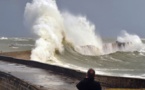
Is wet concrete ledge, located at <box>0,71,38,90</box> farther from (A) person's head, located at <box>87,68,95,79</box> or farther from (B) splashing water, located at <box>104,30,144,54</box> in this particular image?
(B) splashing water, located at <box>104,30,144,54</box>

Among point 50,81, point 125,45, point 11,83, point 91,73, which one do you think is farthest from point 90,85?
point 125,45

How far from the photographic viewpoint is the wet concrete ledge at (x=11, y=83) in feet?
32.2

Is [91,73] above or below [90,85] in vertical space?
above

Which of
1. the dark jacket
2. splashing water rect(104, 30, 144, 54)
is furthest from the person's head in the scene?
splashing water rect(104, 30, 144, 54)

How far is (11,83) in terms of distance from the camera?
36.4 ft

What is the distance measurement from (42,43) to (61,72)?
15.2 metres

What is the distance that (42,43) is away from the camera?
2777 centimetres

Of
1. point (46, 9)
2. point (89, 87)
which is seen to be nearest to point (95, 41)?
point (46, 9)

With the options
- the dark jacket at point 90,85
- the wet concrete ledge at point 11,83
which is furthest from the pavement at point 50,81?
the dark jacket at point 90,85

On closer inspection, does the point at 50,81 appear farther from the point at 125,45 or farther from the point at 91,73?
the point at 125,45

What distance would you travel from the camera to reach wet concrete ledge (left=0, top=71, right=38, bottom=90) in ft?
32.2

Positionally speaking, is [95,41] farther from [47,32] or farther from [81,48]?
[47,32]

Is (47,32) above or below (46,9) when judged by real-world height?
below

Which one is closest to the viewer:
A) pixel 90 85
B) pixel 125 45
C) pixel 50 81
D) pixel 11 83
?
pixel 90 85
